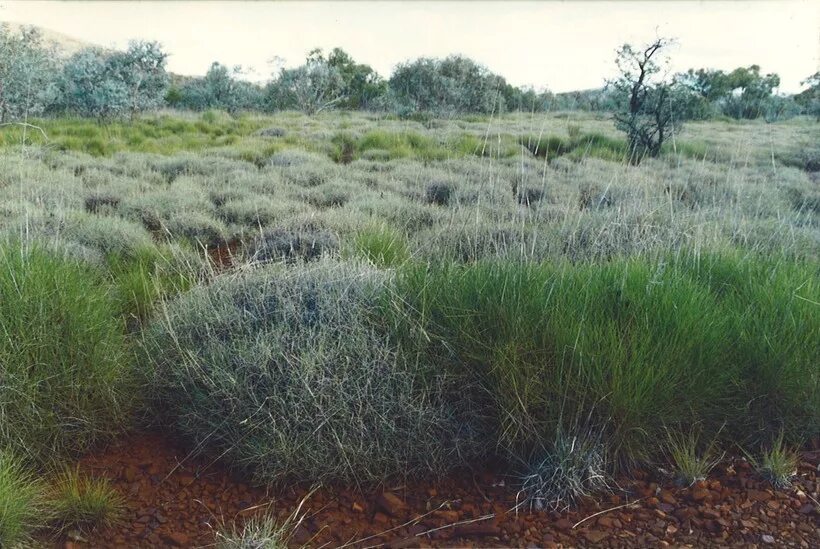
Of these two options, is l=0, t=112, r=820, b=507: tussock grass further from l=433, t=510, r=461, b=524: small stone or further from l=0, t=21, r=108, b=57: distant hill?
l=0, t=21, r=108, b=57: distant hill

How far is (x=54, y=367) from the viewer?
3123 mm

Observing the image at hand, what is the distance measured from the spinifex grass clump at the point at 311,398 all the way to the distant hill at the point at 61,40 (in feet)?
25.0

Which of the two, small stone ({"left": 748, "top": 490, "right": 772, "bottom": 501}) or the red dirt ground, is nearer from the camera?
the red dirt ground

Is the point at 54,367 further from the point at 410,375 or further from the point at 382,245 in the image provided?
the point at 382,245

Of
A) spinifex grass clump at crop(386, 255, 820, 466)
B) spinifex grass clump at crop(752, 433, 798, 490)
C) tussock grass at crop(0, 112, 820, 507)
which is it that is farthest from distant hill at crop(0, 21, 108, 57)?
spinifex grass clump at crop(752, 433, 798, 490)

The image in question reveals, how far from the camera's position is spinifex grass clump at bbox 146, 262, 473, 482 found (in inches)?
117

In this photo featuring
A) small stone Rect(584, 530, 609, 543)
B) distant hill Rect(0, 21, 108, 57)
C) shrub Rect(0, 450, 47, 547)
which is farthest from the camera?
distant hill Rect(0, 21, 108, 57)

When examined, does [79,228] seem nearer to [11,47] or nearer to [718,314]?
[11,47]

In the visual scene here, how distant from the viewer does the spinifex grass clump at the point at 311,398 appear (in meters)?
2.97

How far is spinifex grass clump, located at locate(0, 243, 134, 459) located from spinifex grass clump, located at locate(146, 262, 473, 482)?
255 millimetres

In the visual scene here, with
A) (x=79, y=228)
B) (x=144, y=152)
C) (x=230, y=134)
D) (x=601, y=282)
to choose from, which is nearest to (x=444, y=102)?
(x=230, y=134)

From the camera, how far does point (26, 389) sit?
3.07 meters

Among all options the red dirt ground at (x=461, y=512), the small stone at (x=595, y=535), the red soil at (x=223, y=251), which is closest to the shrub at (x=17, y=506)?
the red dirt ground at (x=461, y=512)

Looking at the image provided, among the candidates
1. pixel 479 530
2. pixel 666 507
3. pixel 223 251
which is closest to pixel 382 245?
pixel 223 251
